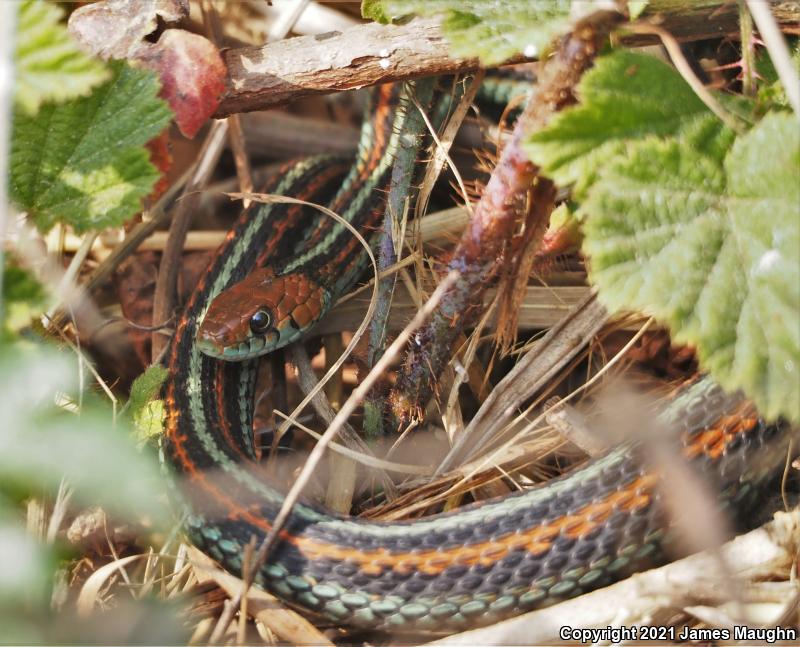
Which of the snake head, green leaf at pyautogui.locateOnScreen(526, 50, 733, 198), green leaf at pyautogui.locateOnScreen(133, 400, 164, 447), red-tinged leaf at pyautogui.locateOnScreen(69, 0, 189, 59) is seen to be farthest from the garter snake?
red-tinged leaf at pyautogui.locateOnScreen(69, 0, 189, 59)

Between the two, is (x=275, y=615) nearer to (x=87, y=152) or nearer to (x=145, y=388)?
(x=145, y=388)

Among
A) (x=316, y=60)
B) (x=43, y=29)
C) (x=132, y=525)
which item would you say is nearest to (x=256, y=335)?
(x=132, y=525)

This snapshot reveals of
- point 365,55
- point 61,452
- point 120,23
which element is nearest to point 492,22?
point 365,55

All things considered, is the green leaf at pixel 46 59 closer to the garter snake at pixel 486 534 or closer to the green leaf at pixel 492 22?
the green leaf at pixel 492 22

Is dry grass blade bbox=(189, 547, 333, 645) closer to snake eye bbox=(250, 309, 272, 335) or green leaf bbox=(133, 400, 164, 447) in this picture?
green leaf bbox=(133, 400, 164, 447)

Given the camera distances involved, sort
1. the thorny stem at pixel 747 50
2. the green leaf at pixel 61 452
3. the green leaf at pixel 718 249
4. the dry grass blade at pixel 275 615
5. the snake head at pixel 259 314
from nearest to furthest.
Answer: the green leaf at pixel 61 452 → the green leaf at pixel 718 249 → the thorny stem at pixel 747 50 → the dry grass blade at pixel 275 615 → the snake head at pixel 259 314

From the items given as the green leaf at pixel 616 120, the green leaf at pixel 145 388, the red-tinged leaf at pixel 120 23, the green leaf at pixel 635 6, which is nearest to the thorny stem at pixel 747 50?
the green leaf at pixel 616 120
